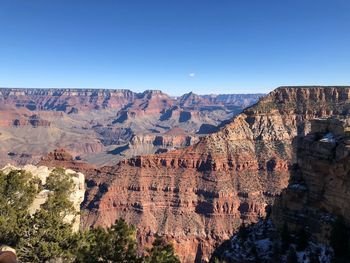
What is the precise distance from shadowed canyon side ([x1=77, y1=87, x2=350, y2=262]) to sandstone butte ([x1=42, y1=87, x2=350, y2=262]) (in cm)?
26

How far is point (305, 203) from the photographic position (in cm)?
3838

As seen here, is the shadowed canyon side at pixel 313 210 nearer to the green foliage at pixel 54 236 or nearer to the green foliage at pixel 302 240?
the green foliage at pixel 302 240

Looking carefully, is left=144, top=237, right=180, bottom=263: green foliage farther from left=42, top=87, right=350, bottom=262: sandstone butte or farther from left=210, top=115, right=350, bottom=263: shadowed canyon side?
left=42, top=87, right=350, bottom=262: sandstone butte

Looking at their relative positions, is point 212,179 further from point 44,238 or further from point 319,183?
point 44,238

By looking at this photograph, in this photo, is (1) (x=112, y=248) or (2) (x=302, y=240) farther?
(2) (x=302, y=240)

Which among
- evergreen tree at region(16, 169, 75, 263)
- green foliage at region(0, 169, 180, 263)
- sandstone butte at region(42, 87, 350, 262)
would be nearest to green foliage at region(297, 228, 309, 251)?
green foliage at region(0, 169, 180, 263)

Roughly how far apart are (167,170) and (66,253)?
9416 centimetres

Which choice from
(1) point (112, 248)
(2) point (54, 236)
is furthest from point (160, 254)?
(2) point (54, 236)

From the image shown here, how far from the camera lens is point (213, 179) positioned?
11956 cm

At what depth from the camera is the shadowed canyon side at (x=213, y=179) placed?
4210 inches

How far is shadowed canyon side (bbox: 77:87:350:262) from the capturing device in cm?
10694

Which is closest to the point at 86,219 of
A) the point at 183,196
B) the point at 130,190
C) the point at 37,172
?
the point at 130,190

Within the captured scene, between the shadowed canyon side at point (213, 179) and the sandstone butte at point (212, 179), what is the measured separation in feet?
0.87

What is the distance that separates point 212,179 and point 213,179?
0.30 metres
